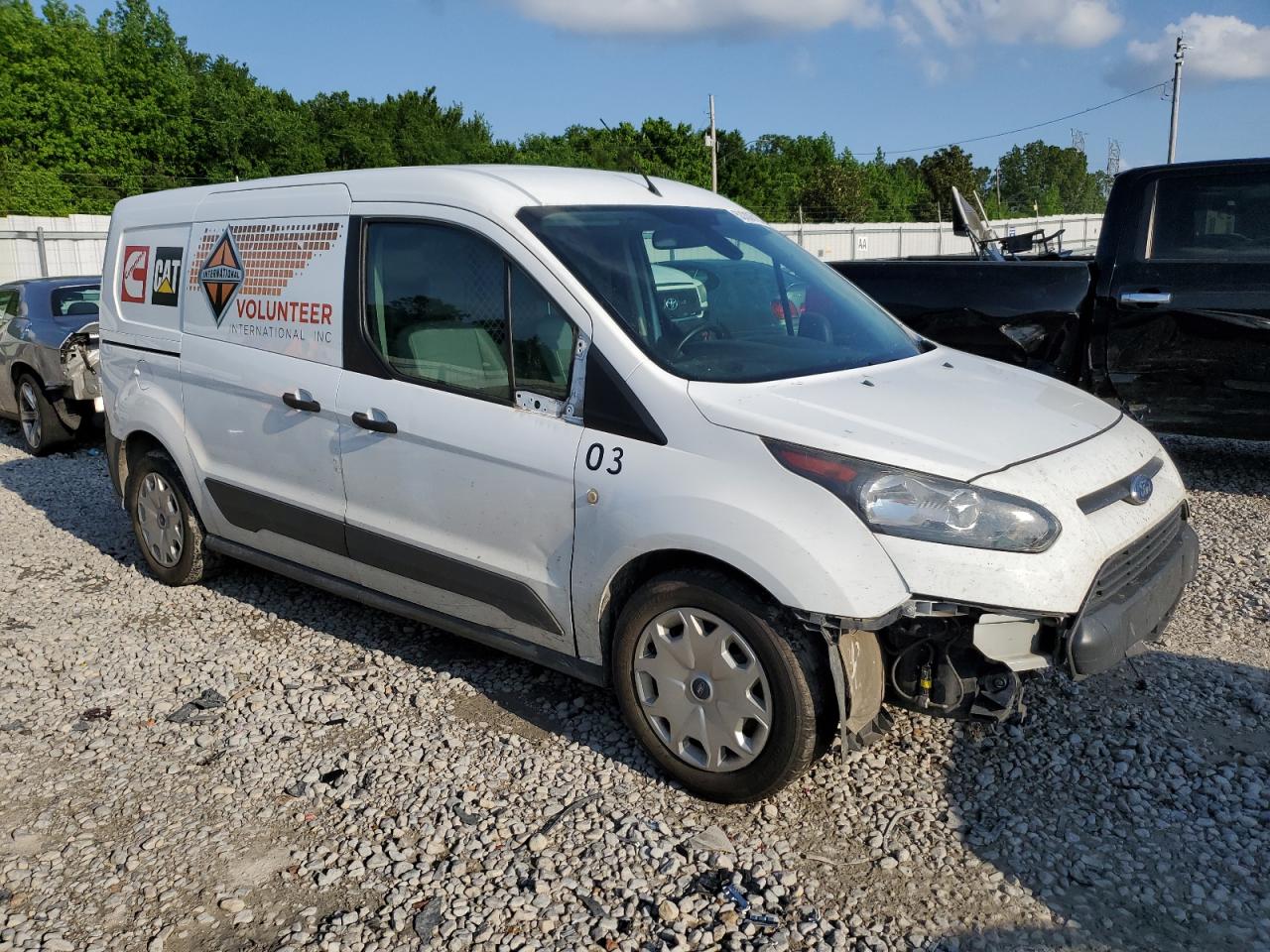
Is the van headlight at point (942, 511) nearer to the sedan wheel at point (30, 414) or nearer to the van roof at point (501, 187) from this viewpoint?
the van roof at point (501, 187)

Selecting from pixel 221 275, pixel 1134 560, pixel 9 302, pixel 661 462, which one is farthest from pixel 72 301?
pixel 1134 560

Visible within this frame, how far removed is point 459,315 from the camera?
390 cm

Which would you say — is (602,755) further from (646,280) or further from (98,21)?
(98,21)

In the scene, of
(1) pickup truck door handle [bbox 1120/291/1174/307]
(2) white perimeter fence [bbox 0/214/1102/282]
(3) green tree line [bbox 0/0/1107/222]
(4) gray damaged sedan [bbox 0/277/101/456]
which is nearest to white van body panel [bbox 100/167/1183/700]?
(1) pickup truck door handle [bbox 1120/291/1174/307]

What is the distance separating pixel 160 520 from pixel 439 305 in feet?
8.23

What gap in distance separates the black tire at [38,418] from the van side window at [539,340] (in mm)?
7205

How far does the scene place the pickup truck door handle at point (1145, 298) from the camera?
6.45 metres

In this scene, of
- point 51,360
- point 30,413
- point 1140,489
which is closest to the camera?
point 1140,489

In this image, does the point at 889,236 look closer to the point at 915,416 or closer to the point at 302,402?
the point at 302,402

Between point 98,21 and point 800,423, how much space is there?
204ft

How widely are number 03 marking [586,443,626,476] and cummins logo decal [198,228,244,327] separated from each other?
220 centimetres

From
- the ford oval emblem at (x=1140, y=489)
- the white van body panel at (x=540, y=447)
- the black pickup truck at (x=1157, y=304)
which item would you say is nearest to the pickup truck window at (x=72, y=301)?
the white van body panel at (x=540, y=447)

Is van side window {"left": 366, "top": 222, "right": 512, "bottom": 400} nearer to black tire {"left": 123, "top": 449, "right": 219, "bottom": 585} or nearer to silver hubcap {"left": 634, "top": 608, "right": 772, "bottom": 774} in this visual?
silver hubcap {"left": 634, "top": 608, "right": 772, "bottom": 774}

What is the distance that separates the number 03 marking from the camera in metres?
3.39
